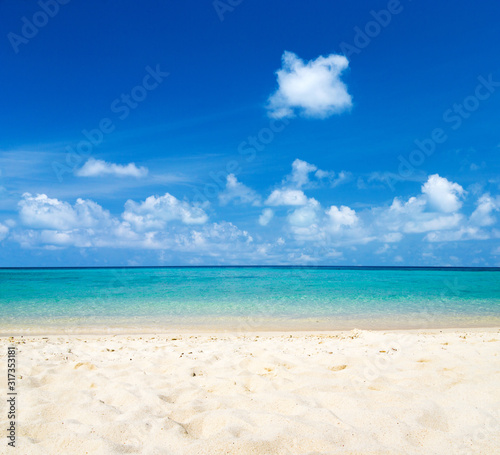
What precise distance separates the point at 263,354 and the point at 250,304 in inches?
493

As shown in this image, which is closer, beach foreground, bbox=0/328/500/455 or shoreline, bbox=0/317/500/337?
beach foreground, bbox=0/328/500/455

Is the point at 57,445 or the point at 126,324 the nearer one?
the point at 57,445

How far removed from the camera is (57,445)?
137 inches

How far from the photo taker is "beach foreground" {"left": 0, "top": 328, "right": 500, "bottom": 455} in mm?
3521

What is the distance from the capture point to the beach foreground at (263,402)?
3.52 meters

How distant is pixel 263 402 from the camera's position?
4555mm

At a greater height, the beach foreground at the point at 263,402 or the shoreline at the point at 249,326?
the beach foreground at the point at 263,402

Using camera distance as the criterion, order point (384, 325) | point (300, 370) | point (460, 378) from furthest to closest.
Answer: point (384, 325) → point (300, 370) → point (460, 378)

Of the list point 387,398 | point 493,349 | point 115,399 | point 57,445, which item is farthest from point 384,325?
point 57,445

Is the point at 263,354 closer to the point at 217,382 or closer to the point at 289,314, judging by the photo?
the point at 217,382

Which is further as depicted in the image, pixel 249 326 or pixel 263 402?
pixel 249 326

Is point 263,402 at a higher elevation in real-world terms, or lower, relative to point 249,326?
higher

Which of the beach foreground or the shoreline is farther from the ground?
the beach foreground

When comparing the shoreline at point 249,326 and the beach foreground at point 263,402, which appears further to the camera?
the shoreline at point 249,326
